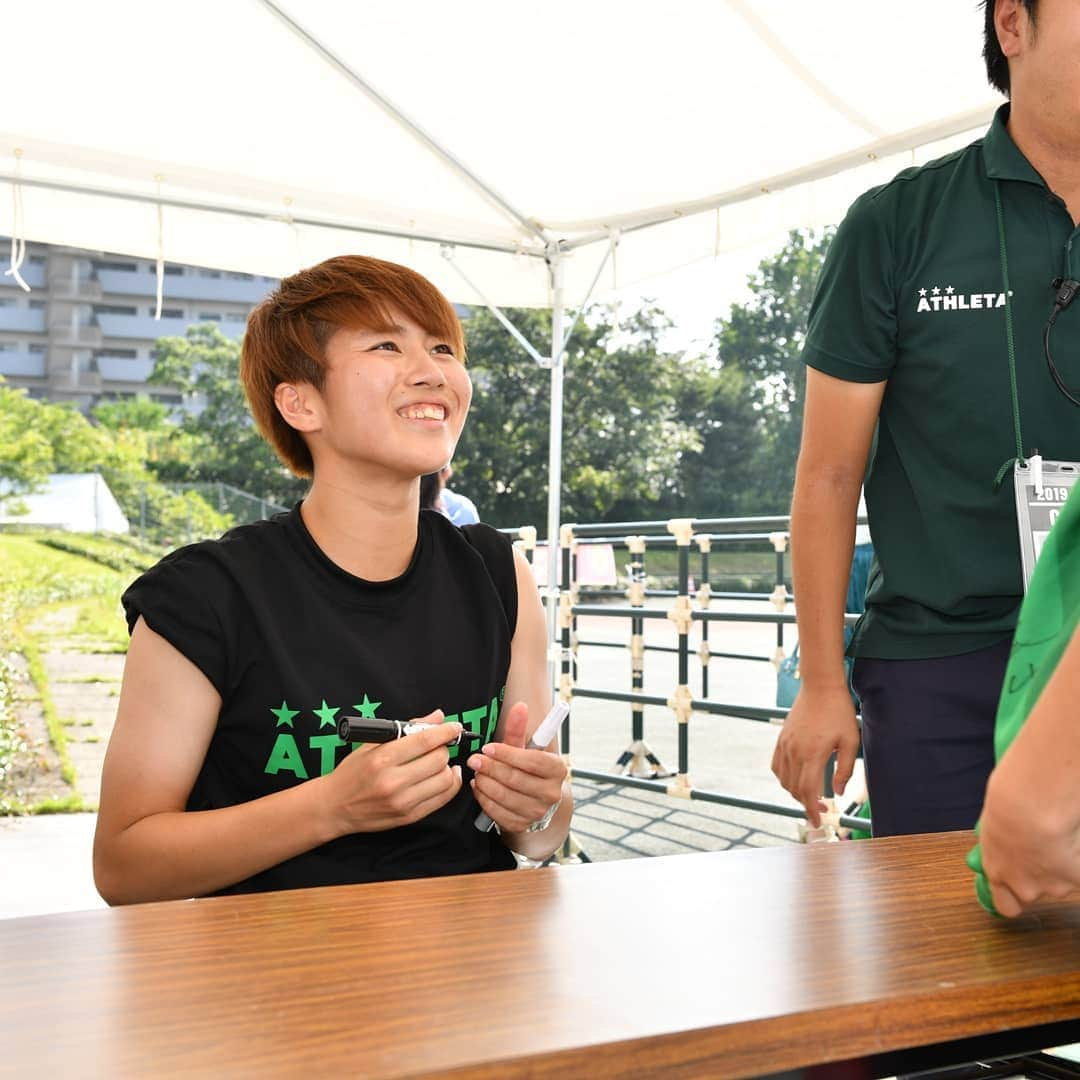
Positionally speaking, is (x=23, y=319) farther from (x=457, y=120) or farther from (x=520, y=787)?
(x=520, y=787)

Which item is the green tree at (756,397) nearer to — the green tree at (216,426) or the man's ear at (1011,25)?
the green tree at (216,426)

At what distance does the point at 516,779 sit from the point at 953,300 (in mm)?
625

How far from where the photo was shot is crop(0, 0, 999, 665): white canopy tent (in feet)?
9.02

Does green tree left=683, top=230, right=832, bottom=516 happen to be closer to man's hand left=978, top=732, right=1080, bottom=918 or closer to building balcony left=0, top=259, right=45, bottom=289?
building balcony left=0, top=259, right=45, bottom=289

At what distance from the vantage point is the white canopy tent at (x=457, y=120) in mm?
2750

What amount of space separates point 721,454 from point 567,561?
2250 centimetres

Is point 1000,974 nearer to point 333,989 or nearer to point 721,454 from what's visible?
point 333,989

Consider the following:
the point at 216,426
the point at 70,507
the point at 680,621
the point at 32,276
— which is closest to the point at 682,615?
the point at 680,621

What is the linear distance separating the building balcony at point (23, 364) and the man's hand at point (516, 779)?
2474 cm

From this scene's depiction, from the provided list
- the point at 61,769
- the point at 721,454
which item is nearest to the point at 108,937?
the point at 61,769

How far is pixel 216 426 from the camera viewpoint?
2033 centimetres

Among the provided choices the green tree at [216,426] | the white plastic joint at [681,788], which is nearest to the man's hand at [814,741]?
the white plastic joint at [681,788]

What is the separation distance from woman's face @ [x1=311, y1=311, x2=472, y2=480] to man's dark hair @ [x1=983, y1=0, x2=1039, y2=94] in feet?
2.07

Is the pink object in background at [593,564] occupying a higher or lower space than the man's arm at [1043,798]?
higher
